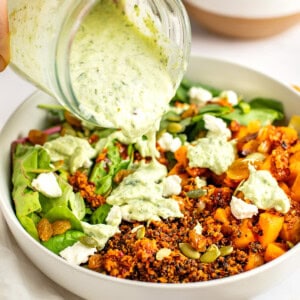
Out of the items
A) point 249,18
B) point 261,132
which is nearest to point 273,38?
point 249,18

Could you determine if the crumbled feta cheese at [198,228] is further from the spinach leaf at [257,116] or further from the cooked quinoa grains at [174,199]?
the spinach leaf at [257,116]

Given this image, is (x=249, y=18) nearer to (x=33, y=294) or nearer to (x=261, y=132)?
(x=261, y=132)

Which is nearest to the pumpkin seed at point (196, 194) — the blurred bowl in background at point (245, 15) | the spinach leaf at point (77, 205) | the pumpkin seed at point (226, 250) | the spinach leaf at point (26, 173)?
the pumpkin seed at point (226, 250)

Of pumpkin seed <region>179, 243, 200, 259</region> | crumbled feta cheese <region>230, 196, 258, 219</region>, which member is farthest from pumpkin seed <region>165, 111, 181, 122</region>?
pumpkin seed <region>179, 243, 200, 259</region>

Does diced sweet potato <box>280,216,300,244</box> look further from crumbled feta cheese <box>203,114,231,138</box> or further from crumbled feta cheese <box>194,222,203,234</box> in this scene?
crumbled feta cheese <box>203,114,231,138</box>

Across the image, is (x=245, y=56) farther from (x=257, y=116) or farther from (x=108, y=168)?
(x=108, y=168)

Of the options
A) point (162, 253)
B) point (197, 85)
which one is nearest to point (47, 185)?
point (162, 253)
